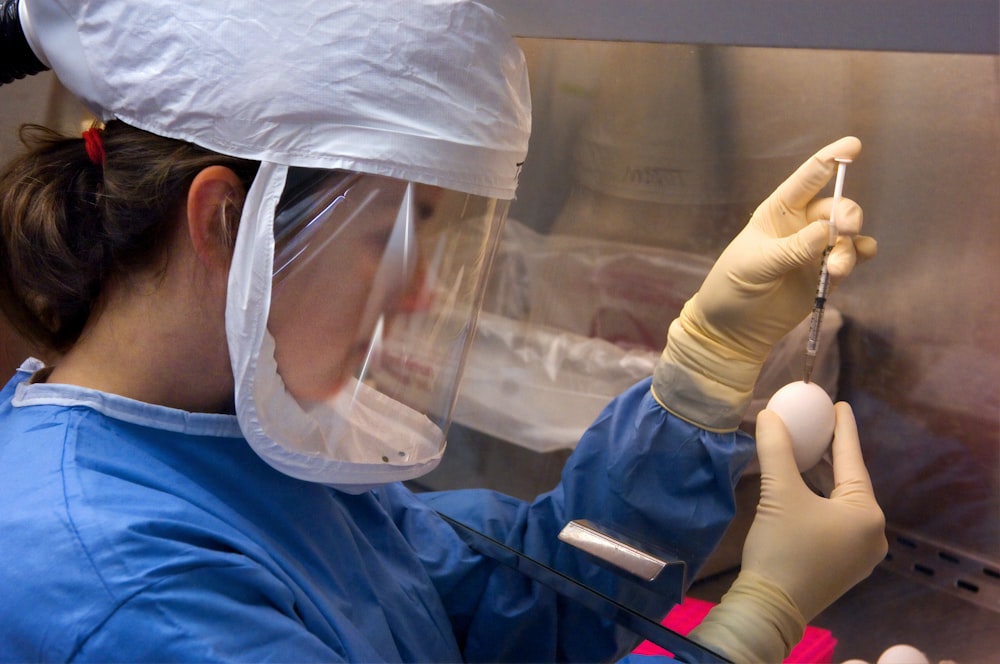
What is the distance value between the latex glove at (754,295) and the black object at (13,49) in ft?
2.48

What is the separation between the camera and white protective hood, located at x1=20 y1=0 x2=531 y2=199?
723 millimetres

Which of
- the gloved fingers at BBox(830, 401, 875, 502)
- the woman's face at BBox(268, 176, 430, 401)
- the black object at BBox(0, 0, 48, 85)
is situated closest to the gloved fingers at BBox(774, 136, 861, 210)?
the gloved fingers at BBox(830, 401, 875, 502)

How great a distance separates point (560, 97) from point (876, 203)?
1.94ft

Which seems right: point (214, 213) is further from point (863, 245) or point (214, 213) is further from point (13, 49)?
point (863, 245)

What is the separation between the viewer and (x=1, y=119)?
52.9 inches

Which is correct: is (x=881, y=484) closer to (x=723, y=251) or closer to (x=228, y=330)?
(x=723, y=251)

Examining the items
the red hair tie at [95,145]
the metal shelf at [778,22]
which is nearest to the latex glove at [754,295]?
the metal shelf at [778,22]

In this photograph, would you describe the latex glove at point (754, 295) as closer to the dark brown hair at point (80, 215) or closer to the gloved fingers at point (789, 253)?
the gloved fingers at point (789, 253)

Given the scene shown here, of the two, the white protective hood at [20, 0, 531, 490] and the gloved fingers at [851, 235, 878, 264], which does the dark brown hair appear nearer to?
the white protective hood at [20, 0, 531, 490]

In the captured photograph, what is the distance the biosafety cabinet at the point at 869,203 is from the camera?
0.82 meters

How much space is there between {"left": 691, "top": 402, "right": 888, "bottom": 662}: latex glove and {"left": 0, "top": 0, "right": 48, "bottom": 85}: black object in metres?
0.85

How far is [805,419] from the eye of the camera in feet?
2.67

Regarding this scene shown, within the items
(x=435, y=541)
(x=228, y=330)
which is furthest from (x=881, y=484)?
(x=228, y=330)

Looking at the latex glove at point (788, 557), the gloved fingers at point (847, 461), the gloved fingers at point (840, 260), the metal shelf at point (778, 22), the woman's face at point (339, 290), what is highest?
the metal shelf at point (778, 22)
